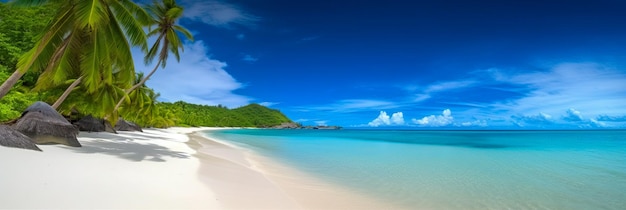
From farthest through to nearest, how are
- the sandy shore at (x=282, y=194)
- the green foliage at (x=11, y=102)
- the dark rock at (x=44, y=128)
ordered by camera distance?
the green foliage at (x=11, y=102)
the dark rock at (x=44, y=128)
the sandy shore at (x=282, y=194)

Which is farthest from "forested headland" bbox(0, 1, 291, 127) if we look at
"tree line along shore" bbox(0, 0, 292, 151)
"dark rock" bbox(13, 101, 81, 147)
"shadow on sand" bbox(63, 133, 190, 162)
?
"shadow on sand" bbox(63, 133, 190, 162)

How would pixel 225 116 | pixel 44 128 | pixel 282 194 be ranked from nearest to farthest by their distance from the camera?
pixel 282 194
pixel 44 128
pixel 225 116

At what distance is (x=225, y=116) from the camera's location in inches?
5285

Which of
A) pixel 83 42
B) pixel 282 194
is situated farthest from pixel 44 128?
pixel 282 194

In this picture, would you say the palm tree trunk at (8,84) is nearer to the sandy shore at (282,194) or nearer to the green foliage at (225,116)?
the sandy shore at (282,194)

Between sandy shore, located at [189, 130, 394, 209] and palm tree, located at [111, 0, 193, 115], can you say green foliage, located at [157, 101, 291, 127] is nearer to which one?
palm tree, located at [111, 0, 193, 115]

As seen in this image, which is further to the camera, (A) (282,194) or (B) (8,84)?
(B) (8,84)

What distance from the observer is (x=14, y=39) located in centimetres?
1614

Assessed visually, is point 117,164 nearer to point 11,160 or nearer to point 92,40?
point 11,160

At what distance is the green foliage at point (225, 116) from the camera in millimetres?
90938

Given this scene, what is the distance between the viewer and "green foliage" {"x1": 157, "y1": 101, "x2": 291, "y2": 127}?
298 ft

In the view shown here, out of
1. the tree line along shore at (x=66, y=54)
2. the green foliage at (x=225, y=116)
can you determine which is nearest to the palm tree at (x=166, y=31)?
the tree line along shore at (x=66, y=54)

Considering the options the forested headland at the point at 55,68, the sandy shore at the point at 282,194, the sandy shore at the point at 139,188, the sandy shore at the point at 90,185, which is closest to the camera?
the sandy shore at the point at 90,185

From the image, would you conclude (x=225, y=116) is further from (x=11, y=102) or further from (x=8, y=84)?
(x=8, y=84)
